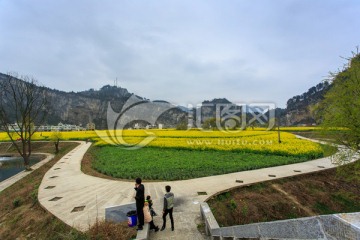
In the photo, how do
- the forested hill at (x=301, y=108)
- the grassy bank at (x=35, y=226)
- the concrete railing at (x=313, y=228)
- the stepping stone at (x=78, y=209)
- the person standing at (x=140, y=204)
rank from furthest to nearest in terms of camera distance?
1. the forested hill at (x=301, y=108)
2. the stepping stone at (x=78, y=209)
3. the person standing at (x=140, y=204)
4. the grassy bank at (x=35, y=226)
5. the concrete railing at (x=313, y=228)

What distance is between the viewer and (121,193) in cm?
1050

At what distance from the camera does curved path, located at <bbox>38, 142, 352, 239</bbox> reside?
7582 millimetres

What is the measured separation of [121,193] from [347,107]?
12.1 meters

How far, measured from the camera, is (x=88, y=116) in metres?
174

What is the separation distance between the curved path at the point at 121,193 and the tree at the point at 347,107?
4033 mm

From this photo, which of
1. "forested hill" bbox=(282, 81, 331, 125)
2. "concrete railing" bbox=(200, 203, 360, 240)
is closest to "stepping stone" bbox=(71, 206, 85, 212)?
"concrete railing" bbox=(200, 203, 360, 240)

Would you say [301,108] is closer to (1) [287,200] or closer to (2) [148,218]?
(1) [287,200]

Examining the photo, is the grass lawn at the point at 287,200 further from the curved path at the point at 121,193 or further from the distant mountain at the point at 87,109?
the distant mountain at the point at 87,109

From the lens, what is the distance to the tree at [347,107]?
10.7 metres

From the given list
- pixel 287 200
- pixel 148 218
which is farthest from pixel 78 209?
pixel 287 200

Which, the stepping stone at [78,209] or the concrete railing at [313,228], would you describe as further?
the stepping stone at [78,209]

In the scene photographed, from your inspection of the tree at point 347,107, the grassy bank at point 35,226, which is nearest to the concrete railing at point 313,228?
the grassy bank at point 35,226

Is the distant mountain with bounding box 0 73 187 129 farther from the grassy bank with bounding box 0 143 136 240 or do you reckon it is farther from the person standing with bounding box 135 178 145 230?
the person standing with bounding box 135 178 145 230

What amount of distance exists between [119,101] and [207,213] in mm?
177439
